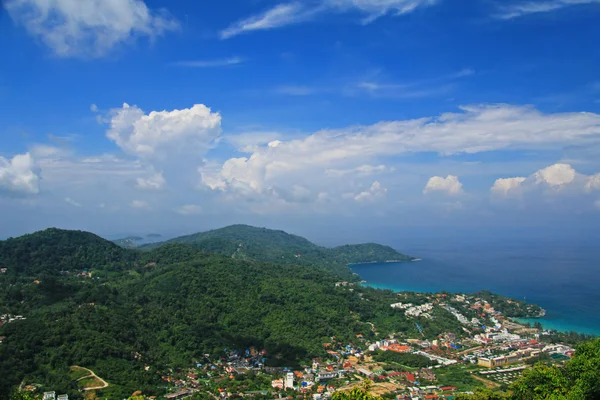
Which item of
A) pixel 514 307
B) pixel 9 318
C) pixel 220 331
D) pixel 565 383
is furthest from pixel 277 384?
pixel 514 307

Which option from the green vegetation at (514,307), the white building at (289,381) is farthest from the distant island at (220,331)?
the green vegetation at (514,307)

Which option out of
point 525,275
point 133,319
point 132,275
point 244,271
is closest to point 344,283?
point 244,271

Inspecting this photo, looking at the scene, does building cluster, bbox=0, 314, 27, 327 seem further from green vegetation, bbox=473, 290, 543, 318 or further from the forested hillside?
green vegetation, bbox=473, 290, 543, 318

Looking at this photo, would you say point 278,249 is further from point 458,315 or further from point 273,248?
point 458,315

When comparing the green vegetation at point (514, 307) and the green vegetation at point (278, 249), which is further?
the green vegetation at point (278, 249)

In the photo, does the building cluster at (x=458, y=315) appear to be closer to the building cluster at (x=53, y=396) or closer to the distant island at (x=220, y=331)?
the distant island at (x=220, y=331)

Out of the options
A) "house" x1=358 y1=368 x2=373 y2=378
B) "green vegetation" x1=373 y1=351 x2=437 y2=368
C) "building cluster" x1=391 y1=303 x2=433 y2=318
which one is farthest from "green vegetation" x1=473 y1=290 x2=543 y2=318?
"house" x1=358 y1=368 x2=373 y2=378
